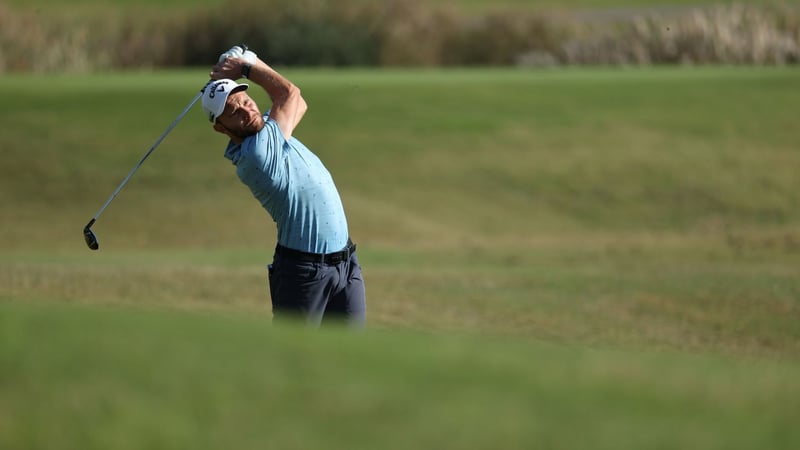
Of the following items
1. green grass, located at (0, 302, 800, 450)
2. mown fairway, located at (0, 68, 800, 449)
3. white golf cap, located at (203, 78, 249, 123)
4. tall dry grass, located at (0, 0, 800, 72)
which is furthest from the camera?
tall dry grass, located at (0, 0, 800, 72)

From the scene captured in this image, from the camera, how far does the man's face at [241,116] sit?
7.29 meters

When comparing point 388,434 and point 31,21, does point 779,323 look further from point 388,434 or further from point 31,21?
point 31,21

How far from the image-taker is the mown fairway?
453 cm

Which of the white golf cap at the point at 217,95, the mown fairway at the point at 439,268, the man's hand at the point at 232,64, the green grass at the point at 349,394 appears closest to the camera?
the green grass at the point at 349,394

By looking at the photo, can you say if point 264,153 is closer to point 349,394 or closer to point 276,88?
point 276,88

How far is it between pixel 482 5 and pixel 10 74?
27.3 meters

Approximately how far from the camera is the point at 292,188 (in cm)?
736

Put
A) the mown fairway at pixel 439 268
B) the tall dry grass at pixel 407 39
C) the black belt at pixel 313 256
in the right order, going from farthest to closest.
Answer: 1. the tall dry grass at pixel 407 39
2. the black belt at pixel 313 256
3. the mown fairway at pixel 439 268

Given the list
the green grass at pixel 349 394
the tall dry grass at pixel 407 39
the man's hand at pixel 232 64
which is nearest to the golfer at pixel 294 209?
the man's hand at pixel 232 64

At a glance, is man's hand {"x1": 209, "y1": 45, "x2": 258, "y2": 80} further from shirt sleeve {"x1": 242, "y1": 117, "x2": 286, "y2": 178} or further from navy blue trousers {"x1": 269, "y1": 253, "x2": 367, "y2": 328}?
navy blue trousers {"x1": 269, "y1": 253, "x2": 367, "y2": 328}

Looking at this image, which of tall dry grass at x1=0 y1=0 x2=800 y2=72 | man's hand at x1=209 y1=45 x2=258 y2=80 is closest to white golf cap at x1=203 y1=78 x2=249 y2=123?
man's hand at x1=209 y1=45 x2=258 y2=80

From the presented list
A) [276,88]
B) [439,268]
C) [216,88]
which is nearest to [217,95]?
[216,88]

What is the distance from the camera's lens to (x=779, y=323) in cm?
1241

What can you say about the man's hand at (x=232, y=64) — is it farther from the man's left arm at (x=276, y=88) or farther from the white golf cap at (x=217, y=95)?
the white golf cap at (x=217, y=95)
